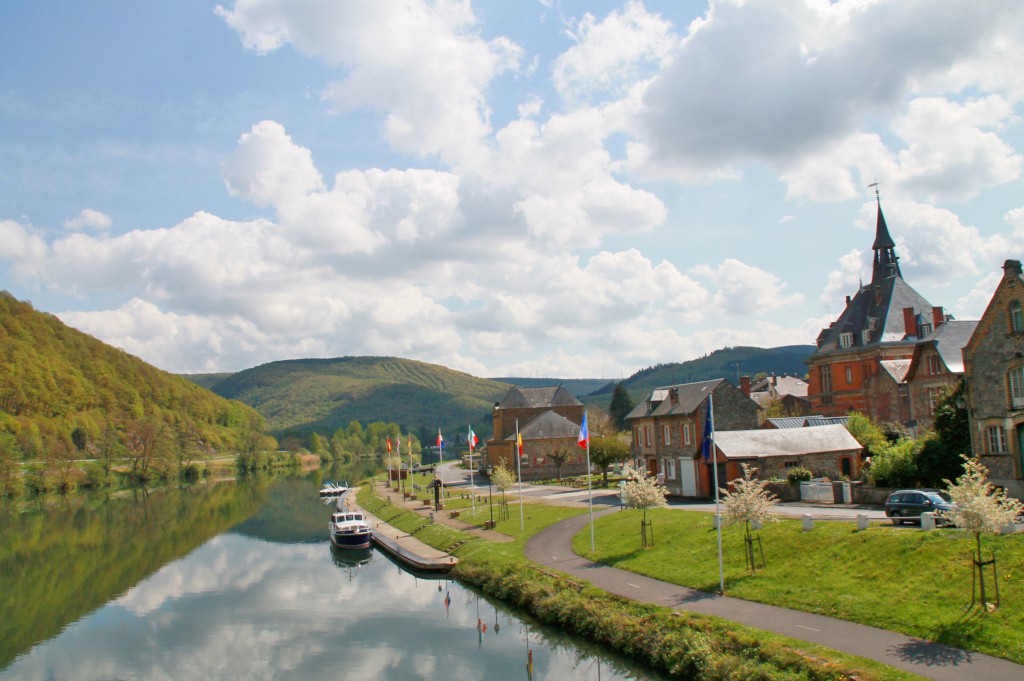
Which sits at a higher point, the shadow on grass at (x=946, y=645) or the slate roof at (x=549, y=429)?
the slate roof at (x=549, y=429)

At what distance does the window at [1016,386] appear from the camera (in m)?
33.8

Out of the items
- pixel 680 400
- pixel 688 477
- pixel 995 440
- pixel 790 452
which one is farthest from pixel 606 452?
Answer: pixel 995 440

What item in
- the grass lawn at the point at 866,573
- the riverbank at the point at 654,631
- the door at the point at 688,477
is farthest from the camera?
the door at the point at 688,477

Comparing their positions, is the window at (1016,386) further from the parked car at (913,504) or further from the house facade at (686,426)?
the house facade at (686,426)

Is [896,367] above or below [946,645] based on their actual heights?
above

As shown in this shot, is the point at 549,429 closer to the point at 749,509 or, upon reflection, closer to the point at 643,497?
the point at 643,497

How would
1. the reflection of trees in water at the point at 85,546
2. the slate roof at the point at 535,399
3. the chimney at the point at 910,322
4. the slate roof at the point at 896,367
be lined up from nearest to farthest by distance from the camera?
the reflection of trees in water at the point at 85,546, the slate roof at the point at 896,367, the chimney at the point at 910,322, the slate roof at the point at 535,399

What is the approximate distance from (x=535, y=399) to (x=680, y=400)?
132ft

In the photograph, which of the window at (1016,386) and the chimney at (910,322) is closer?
the window at (1016,386)

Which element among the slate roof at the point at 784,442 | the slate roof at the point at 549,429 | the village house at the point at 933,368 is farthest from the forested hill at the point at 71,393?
the village house at the point at 933,368

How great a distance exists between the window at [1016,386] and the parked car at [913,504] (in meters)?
6.56

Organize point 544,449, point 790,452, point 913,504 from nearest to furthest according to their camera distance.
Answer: point 913,504 < point 790,452 < point 544,449

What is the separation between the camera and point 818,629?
19281 millimetres

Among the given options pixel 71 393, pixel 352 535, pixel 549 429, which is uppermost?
pixel 71 393
